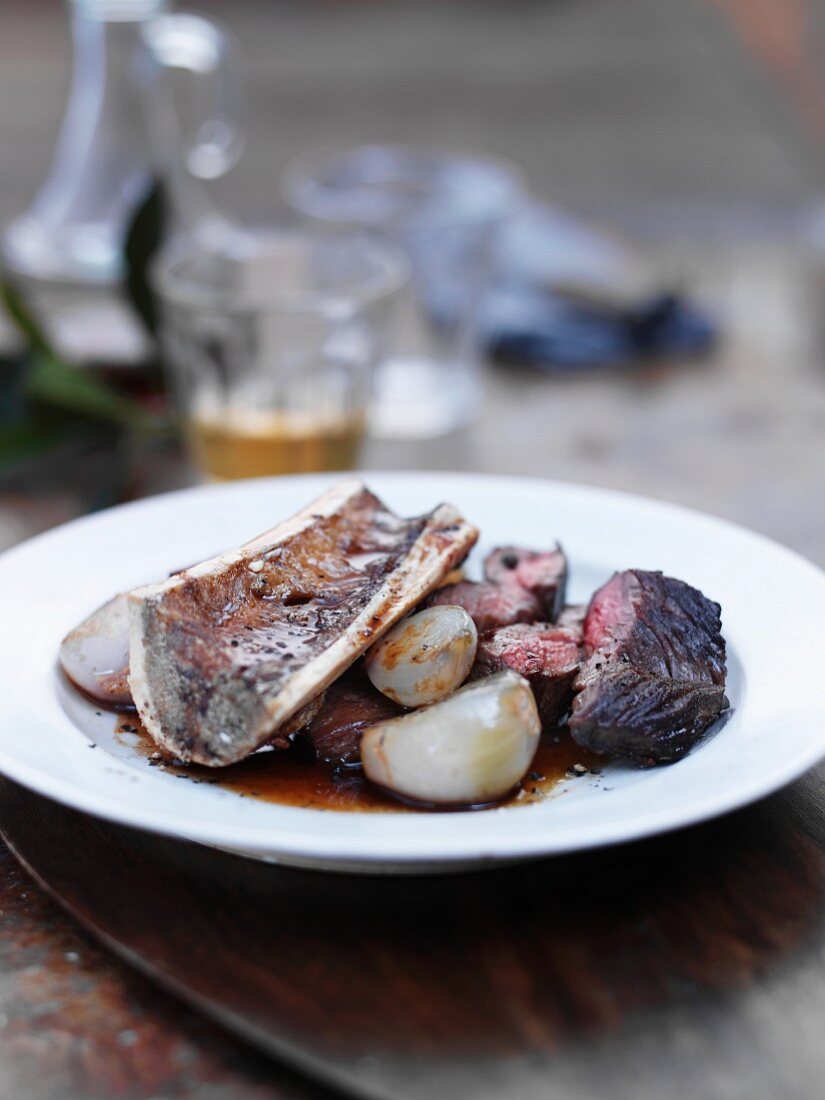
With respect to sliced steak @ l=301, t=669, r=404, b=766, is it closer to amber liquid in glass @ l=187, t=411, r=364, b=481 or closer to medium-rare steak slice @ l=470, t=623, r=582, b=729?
medium-rare steak slice @ l=470, t=623, r=582, b=729

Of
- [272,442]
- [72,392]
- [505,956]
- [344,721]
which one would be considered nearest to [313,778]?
[344,721]

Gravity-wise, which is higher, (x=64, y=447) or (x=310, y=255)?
(x=310, y=255)

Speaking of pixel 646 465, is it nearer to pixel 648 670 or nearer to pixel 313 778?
pixel 648 670

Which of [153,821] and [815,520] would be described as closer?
[153,821]

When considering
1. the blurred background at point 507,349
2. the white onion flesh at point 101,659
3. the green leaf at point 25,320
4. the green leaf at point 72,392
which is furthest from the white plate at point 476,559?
the green leaf at point 25,320

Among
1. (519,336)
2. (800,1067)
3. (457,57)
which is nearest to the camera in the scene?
(800,1067)

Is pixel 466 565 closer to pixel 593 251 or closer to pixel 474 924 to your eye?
pixel 474 924

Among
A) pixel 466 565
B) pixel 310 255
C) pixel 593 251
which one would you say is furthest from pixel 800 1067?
pixel 593 251
